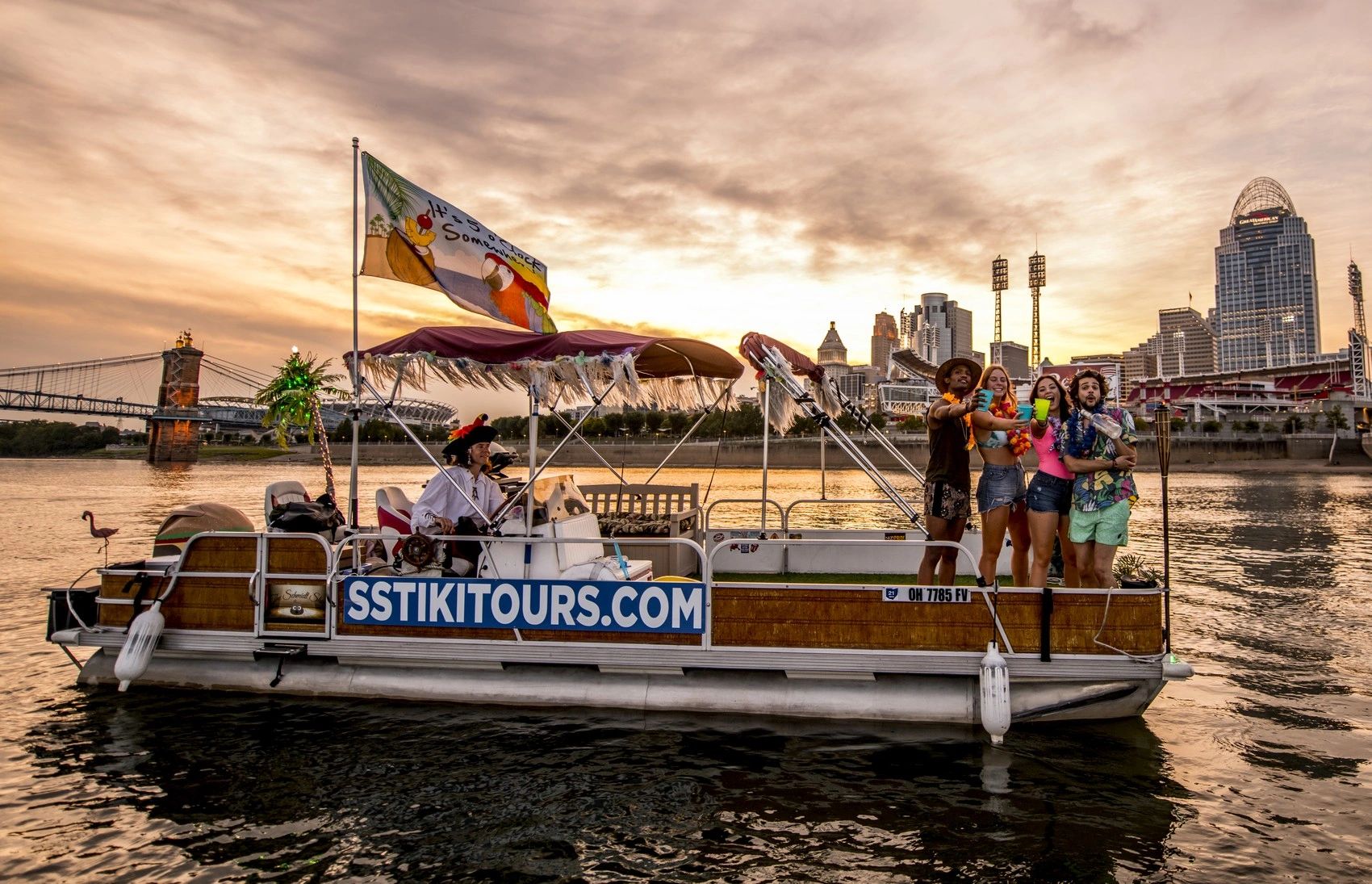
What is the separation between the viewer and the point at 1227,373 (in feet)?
503

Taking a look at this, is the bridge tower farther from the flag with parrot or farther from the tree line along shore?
the flag with parrot

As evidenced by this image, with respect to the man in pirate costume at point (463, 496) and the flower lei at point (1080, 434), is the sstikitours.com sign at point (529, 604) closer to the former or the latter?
the man in pirate costume at point (463, 496)

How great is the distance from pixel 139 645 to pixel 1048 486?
26.8ft

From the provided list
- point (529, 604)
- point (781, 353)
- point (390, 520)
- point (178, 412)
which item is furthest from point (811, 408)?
point (178, 412)

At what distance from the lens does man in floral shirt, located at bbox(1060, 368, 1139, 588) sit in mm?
6246

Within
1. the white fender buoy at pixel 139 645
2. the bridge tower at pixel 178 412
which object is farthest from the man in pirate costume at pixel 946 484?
the bridge tower at pixel 178 412

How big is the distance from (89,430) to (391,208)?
160180 millimetres

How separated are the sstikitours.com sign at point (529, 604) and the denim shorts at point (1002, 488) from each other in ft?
8.56

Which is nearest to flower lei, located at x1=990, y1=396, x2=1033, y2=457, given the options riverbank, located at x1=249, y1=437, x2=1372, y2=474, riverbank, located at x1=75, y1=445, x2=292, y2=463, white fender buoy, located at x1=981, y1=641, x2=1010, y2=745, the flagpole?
white fender buoy, located at x1=981, y1=641, x2=1010, y2=745

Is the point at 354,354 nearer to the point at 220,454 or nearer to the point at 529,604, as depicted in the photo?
the point at 529,604

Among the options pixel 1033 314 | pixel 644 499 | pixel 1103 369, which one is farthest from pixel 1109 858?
pixel 1033 314

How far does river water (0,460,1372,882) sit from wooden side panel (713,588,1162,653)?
2.86 ft

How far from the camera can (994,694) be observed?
6.10 metres

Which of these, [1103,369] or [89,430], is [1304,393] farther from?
[89,430]
